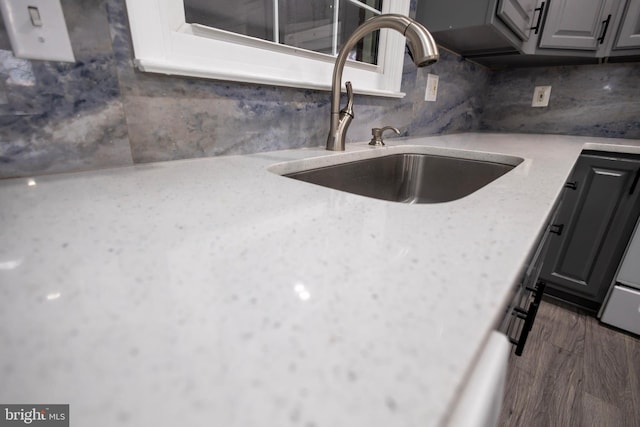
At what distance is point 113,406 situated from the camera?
0.43ft

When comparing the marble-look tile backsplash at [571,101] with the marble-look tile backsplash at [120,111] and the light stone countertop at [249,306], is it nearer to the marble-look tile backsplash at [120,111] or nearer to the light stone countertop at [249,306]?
the marble-look tile backsplash at [120,111]

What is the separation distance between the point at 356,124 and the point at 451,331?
3.42ft

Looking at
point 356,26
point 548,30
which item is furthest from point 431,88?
point 548,30

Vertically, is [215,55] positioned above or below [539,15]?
below

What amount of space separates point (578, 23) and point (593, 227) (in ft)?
3.39

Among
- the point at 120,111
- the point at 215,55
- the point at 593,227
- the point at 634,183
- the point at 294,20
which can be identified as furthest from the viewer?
the point at 593,227

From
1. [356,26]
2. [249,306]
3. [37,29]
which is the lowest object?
[249,306]

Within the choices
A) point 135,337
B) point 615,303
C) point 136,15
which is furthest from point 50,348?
point 615,303

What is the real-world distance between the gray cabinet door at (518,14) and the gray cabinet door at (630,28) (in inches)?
16.3

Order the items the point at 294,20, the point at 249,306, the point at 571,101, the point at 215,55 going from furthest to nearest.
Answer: the point at 571,101, the point at 294,20, the point at 215,55, the point at 249,306

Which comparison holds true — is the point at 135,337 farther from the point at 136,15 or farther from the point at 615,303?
the point at 615,303

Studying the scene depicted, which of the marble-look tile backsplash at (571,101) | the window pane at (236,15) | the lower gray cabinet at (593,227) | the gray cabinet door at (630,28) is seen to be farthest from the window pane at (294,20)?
the marble-look tile backsplash at (571,101)

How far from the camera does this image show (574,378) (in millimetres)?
1096

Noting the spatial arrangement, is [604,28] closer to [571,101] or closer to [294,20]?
[571,101]
